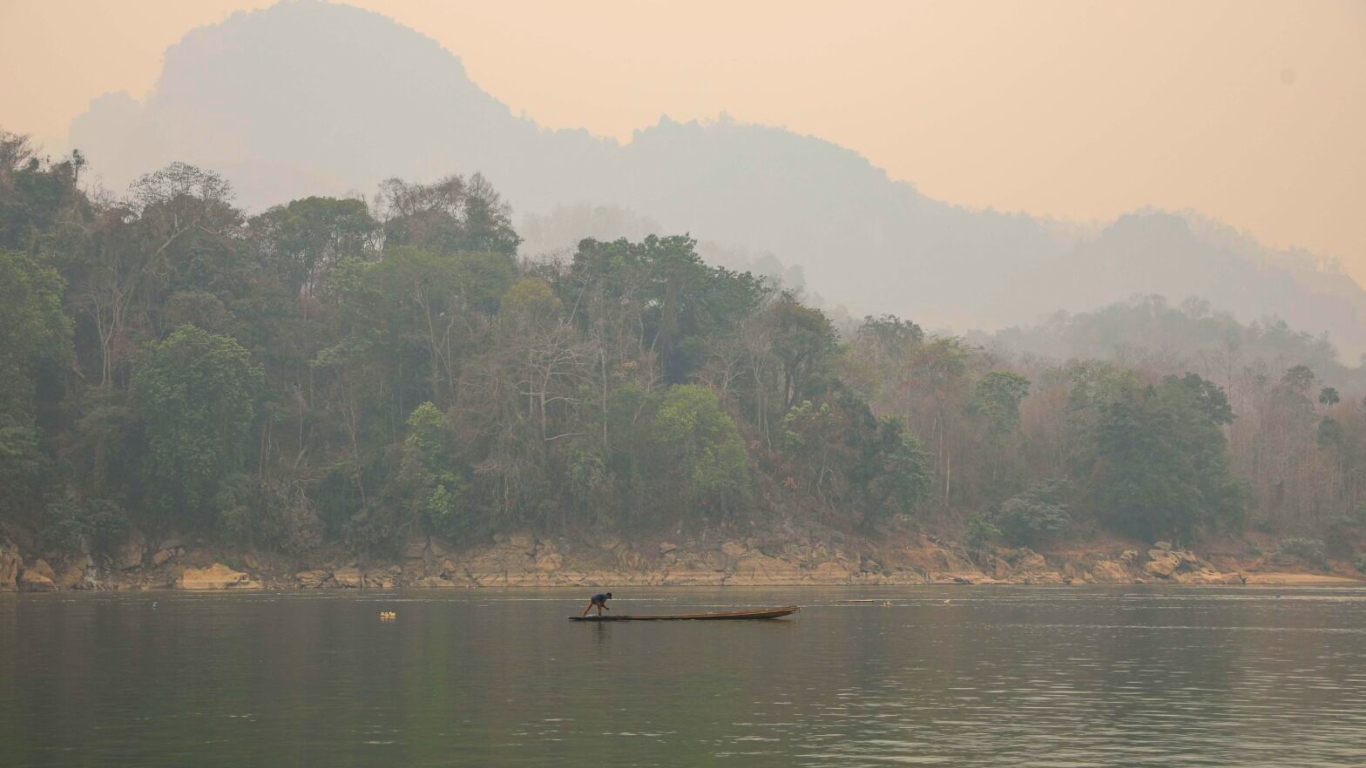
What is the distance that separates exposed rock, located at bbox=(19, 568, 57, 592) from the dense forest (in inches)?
90.6

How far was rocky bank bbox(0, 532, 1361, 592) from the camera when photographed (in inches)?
3273

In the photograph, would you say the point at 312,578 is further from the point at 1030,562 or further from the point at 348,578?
the point at 1030,562

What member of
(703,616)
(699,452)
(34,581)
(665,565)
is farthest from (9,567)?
(703,616)

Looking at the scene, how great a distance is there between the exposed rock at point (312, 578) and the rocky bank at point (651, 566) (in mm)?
91

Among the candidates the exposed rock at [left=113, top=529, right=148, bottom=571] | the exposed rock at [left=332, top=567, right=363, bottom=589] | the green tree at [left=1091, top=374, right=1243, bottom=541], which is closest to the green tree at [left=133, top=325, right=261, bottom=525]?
the exposed rock at [left=113, top=529, right=148, bottom=571]

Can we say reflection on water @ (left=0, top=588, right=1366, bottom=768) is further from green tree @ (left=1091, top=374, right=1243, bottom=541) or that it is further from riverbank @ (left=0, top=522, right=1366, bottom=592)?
green tree @ (left=1091, top=374, right=1243, bottom=541)

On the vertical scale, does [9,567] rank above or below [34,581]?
above

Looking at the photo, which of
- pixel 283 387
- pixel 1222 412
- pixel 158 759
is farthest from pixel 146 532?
pixel 1222 412

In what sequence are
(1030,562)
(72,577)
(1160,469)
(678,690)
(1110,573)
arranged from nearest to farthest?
(678,690), (72,577), (1110,573), (1030,562), (1160,469)

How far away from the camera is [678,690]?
1176 inches

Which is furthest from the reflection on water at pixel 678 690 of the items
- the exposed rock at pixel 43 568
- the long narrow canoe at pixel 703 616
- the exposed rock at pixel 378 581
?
the exposed rock at pixel 378 581

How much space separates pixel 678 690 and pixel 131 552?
6313 centimetres

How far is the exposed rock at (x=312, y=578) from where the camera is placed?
87500 millimetres

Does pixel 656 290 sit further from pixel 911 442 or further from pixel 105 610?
pixel 105 610
